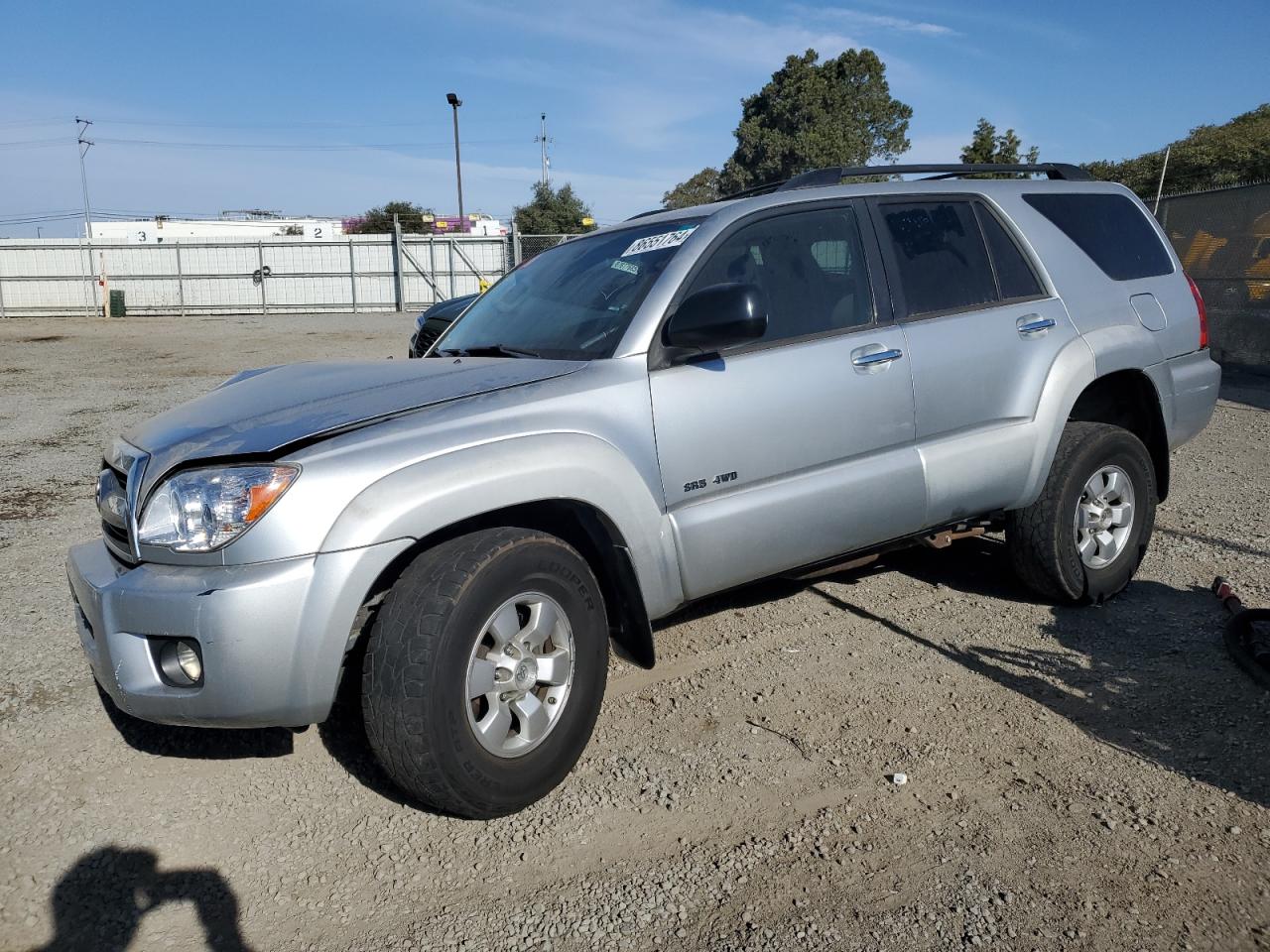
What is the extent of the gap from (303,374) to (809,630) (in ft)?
7.59

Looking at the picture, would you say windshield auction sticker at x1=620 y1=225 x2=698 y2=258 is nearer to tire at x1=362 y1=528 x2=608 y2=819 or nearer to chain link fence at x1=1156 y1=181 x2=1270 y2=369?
tire at x1=362 y1=528 x2=608 y2=819

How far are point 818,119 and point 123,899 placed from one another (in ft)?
156

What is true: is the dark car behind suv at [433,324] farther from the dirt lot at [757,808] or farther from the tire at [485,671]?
the tire at [485,671]

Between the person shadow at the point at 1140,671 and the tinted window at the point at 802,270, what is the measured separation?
1.45 meters

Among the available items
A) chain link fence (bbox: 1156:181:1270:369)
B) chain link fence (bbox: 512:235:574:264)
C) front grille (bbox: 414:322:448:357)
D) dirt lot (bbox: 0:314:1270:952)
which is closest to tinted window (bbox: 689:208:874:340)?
dirt lot (bbox: 0:314:1270:952)

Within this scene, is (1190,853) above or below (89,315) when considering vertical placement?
below

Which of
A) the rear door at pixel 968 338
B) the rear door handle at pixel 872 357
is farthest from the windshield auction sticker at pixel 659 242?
the rear door at pixel 968 338

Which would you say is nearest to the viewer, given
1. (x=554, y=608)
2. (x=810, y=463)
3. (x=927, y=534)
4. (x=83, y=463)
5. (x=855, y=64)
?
(x=554, y=608)

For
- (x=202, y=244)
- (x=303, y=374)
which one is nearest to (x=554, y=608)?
(x=303, y=374)

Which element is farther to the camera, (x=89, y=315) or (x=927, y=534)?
(x=89, y=315)

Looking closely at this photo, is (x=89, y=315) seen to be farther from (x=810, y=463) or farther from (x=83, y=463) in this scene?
(x=810, y=463)

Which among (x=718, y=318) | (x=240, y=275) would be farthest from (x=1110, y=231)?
(x=240, y=275)

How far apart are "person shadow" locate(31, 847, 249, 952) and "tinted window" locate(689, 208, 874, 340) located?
2345 mm

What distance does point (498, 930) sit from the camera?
237 centimetres
